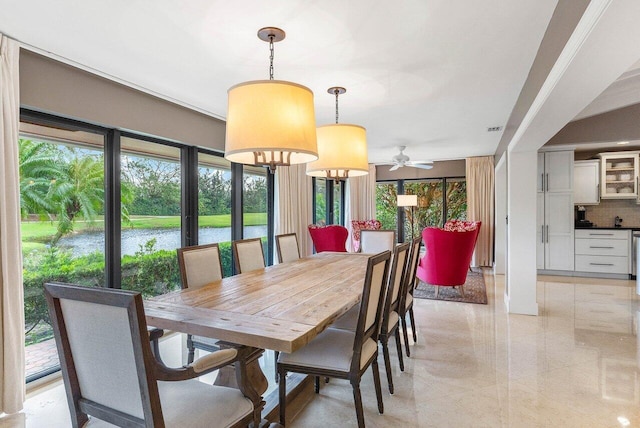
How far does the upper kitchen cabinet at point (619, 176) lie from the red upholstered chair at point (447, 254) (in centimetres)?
323

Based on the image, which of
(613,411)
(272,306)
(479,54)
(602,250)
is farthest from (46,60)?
(602,250)

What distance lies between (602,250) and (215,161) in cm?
632

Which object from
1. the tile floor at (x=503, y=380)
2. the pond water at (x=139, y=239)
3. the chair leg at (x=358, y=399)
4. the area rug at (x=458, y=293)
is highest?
the pond water at (x=139, y=239)

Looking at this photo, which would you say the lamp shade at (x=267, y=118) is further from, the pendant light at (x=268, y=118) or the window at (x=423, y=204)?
the window at (x=423, y=204)

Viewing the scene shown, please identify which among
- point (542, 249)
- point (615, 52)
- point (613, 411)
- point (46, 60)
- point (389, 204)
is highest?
point (46, 60)

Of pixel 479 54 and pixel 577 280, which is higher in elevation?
pixel 479 54

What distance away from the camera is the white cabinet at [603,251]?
554 cm

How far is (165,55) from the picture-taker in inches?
95.9

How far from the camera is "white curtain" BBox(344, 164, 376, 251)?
314 inches

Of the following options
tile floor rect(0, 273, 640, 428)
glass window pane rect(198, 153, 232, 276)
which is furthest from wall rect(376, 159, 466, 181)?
glass window pane rect(198, 153, 232, 276)

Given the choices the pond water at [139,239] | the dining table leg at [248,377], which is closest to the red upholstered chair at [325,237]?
the pond water at [139,239]

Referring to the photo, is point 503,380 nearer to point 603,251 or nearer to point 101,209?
point 101,209

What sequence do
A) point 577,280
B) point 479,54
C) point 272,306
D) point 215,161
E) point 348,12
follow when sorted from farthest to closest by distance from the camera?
point 577,280 → point 215,161 → point 479,54 → point 348,12 → point 272,306

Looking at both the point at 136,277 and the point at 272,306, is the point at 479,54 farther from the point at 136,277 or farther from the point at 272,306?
the point at 136,277
